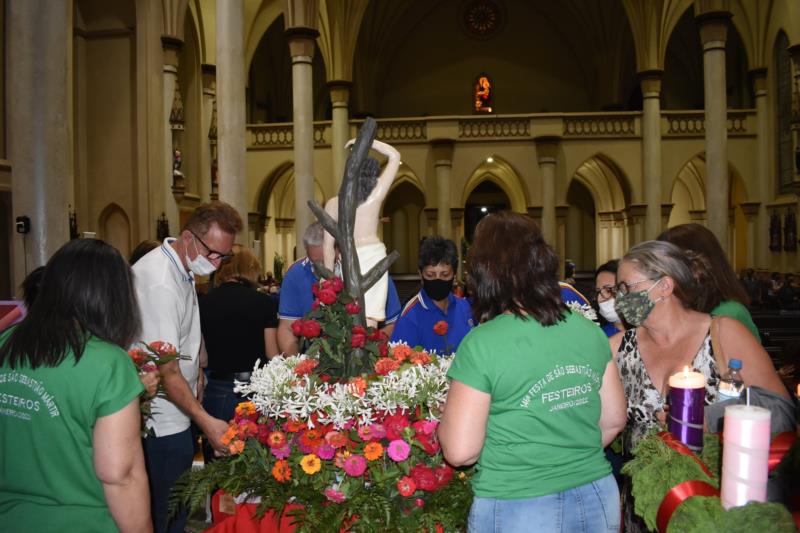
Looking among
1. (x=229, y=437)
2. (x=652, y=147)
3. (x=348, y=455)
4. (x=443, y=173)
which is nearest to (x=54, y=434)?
(x=229, y=437)

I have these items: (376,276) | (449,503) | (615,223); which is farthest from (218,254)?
(615,223)

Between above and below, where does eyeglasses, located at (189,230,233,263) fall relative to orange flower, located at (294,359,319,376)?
above

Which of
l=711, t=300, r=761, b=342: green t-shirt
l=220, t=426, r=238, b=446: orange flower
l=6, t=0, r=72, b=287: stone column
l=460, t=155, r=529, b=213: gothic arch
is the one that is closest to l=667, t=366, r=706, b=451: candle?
l=711, t=300, r=761, b=342: green t-shirt

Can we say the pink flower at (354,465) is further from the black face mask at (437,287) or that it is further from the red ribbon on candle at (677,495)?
the black face mask at (437,287)

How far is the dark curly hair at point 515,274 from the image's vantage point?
199 centimetres

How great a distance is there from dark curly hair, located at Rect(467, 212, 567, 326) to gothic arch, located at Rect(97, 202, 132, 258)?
15.5 m

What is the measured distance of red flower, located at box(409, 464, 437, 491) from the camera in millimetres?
2170

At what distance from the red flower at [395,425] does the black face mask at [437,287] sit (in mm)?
1543

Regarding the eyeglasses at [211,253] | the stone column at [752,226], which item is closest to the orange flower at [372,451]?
the eyeglasses at [211,253]

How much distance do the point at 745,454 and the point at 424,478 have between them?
113cm

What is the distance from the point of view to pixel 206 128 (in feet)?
64.1

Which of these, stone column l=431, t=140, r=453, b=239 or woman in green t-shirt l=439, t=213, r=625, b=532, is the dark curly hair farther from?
stone column l=431, t=140, r=453, b=239

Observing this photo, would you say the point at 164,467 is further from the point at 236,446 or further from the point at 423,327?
the point at 423,327

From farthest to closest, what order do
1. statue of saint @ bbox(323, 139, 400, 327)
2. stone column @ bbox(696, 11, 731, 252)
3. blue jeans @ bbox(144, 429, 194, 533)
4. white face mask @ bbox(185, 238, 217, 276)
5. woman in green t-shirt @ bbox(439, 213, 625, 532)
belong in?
stone column @ bbox(696, 11, 731, 252) < statue of saint @ bbox(323, 139, 400, 327) < white face mask @ bbox(185, 238, 217, 276) < blue jeans @ bbox(144, 429, 194, 533) < woman in green t-shirt @ bbox(439, 213, 625, 532)
